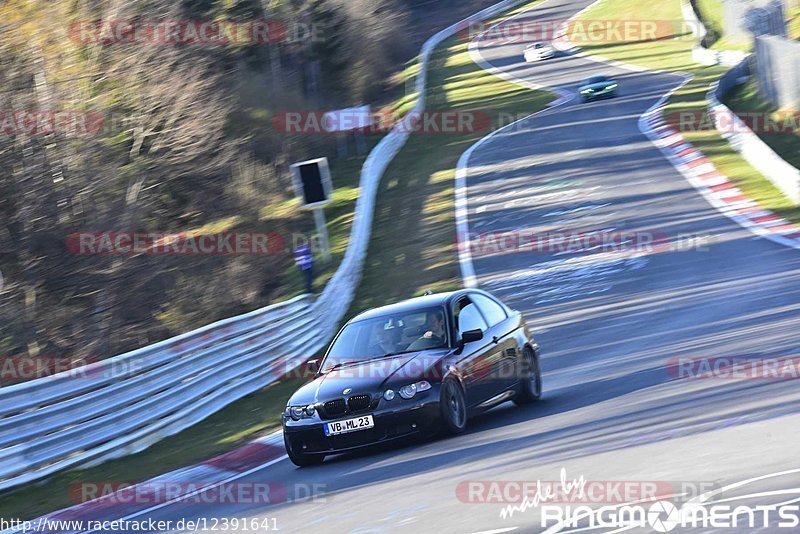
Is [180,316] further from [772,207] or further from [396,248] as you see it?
[772,207]

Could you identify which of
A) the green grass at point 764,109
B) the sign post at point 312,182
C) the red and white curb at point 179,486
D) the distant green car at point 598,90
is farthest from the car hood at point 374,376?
the distant green car at point 598,90

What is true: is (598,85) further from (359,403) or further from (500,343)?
(359,403)

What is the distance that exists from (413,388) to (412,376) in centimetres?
14

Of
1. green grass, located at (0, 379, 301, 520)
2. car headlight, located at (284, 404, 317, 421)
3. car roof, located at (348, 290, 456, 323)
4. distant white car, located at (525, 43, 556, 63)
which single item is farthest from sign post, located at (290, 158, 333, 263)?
distant white car, located at (525, 43, 556, 63)

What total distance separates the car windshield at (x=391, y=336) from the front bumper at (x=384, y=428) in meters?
0.91

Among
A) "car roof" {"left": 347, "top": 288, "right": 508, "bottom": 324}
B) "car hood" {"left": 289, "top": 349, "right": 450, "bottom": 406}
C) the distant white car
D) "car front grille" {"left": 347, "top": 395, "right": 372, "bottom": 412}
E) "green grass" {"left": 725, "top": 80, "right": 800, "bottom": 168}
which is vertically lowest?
the distant white car

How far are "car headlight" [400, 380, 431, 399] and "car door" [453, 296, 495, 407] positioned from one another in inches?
21.3

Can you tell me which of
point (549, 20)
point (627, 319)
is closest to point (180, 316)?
point (627, 319)

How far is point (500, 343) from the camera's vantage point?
1122 centimetres

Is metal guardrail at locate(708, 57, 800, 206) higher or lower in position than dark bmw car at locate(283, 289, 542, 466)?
lower

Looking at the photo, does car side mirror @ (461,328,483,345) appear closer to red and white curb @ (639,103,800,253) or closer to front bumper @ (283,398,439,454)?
front bumper @ (283,398,439,454)

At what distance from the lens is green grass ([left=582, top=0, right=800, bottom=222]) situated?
989 inches

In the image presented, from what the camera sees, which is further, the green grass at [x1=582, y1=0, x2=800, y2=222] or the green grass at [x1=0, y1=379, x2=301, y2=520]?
the green grass at [x1=582, y1=0, x2=800, y2=222]

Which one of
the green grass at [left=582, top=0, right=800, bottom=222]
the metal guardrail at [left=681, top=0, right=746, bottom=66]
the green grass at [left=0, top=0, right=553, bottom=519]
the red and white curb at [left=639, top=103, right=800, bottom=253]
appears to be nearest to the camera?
the green grass at [left=0, top=0, right=553, bottom=519]
